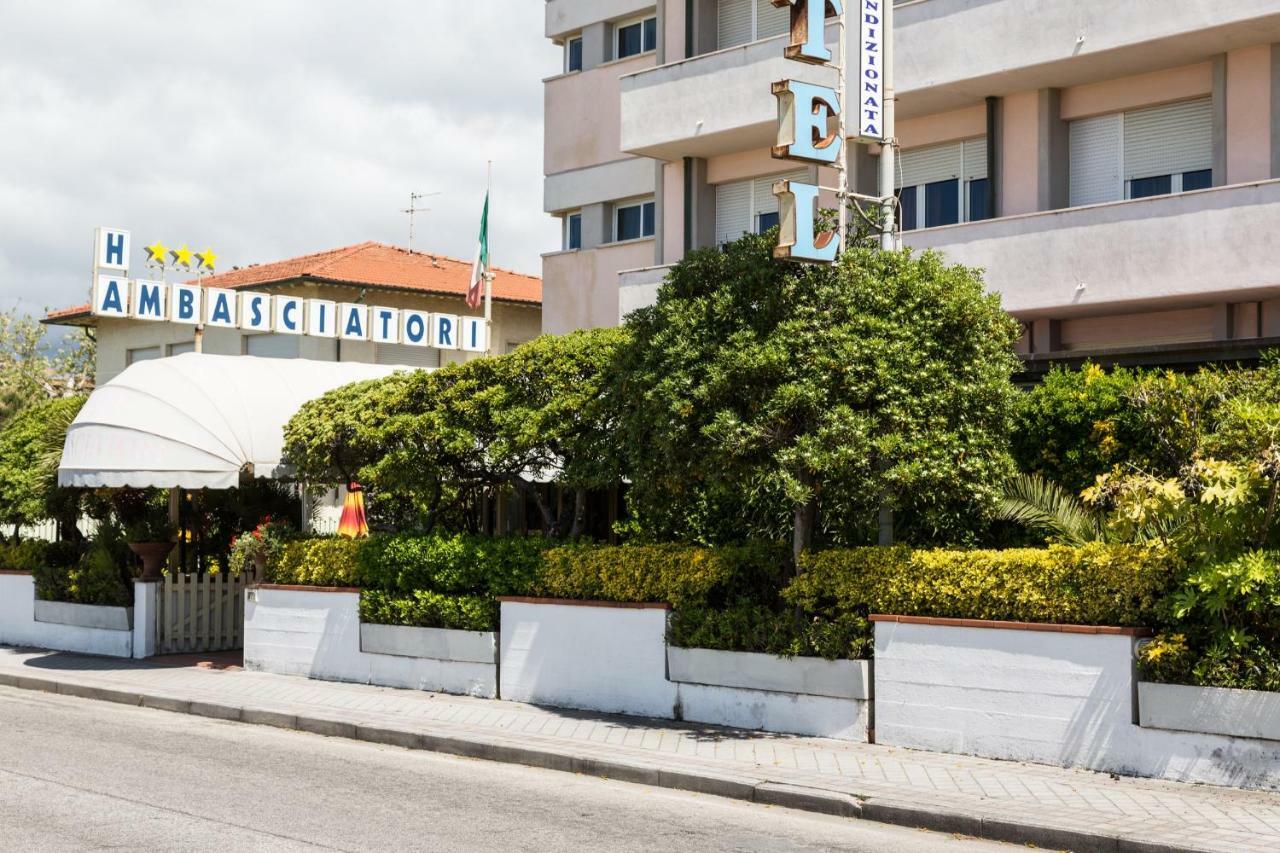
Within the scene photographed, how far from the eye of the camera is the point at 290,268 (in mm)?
39094

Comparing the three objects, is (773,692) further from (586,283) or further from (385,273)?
(385,273)

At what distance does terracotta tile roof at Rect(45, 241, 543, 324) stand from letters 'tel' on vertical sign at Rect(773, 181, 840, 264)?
23974 mm

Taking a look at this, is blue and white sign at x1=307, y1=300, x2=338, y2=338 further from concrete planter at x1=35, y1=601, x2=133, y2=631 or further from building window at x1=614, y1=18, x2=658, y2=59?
concrete planter at x1=35, y1=601, x2=133, y2=631

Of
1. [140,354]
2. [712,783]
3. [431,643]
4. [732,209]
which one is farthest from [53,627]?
[140,354]

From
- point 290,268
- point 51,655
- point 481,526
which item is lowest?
point 51,655

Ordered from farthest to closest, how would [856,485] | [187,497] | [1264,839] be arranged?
[187,497] → [856,485] → [1264,839]

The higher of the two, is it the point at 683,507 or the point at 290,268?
the point at 290,268

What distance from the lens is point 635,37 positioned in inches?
1093

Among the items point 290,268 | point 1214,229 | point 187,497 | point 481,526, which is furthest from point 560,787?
point 290,268

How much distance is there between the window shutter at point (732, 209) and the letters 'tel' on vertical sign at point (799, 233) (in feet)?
36.9

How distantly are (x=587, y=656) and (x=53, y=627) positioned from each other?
11305mm

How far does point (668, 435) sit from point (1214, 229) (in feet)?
27.9

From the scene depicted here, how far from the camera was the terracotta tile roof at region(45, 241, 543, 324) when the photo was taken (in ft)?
123

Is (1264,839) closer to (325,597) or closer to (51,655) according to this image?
(325,597)
